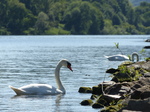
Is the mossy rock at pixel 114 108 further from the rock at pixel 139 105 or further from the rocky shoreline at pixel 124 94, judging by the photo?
the rock at pixel 139 105

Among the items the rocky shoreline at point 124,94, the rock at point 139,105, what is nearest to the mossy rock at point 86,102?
the rocky shoreline at point 124,94

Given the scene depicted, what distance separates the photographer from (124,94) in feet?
62.5

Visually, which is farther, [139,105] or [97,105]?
[97,105]

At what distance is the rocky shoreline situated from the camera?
51.1ft

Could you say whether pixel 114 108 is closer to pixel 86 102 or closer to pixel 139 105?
pixel 139 105

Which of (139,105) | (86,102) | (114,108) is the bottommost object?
(86,102)

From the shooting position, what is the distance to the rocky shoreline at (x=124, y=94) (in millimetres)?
15570

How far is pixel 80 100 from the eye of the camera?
21297 millimetres

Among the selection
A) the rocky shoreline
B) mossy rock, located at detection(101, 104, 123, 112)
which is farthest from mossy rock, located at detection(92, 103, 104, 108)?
mossy rock, located at detection(101, 104, 123, 112)

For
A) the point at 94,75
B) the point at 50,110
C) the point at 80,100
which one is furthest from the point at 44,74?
the point at 50,110

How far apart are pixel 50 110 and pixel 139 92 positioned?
12.5 feet

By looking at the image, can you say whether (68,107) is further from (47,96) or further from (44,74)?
(44,74)

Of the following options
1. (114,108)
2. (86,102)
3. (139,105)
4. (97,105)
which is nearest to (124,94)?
(97,105)

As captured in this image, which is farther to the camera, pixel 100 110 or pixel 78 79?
pixel 78 79
